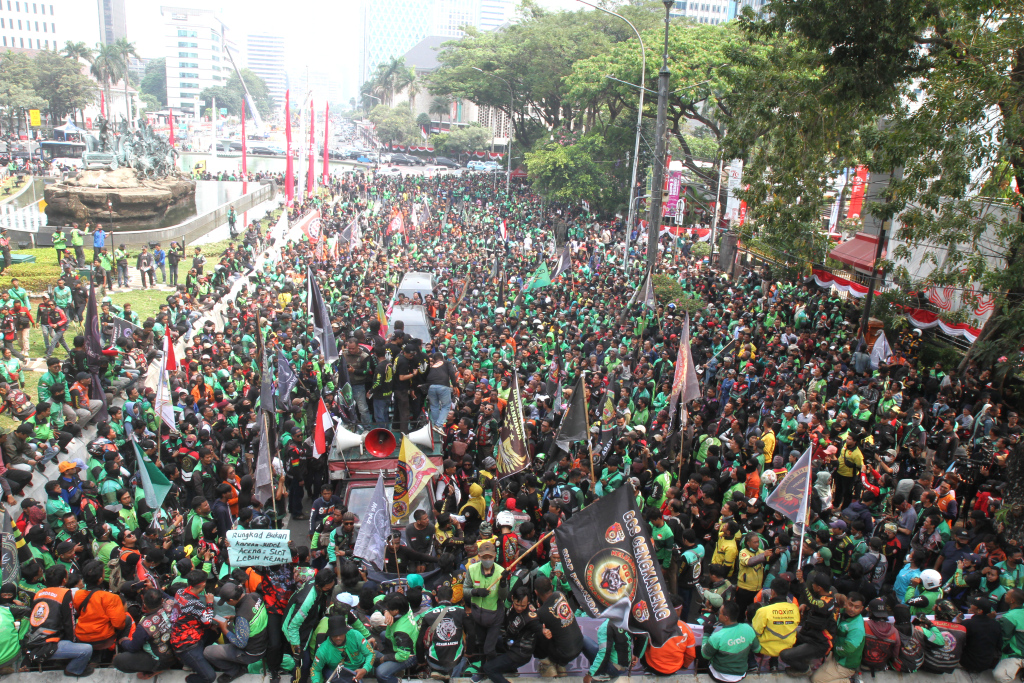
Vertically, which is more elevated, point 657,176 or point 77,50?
point 77,50

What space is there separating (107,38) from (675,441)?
199969 millimetres

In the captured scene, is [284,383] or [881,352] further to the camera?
[881,352]

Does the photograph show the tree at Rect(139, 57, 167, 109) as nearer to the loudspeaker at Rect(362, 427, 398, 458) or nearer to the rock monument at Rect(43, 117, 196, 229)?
the rock monument at Rect(43, 117, 196, 229)

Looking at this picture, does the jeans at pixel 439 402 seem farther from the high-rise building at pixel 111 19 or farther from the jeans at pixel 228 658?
the high-rise building at pixel 111 19

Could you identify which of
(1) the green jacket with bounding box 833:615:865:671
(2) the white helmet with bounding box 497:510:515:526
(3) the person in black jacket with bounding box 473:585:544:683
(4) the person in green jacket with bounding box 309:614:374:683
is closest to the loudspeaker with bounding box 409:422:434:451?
(2) the white helmet with bounding box 497:510:515:526

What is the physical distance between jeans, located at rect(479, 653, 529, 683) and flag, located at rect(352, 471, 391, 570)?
1.50 meters

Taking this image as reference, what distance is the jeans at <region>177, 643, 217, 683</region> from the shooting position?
18.9 ft

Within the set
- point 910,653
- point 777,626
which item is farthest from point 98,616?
point 910,653

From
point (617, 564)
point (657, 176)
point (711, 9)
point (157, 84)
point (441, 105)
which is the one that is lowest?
point (617, 564)

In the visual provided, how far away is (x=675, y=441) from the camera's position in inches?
426

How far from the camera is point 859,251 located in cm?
2128

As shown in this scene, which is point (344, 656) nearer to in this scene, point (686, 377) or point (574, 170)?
point (686, 377)

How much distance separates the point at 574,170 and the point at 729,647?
34803 mm

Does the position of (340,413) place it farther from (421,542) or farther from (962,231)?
(962,231)
